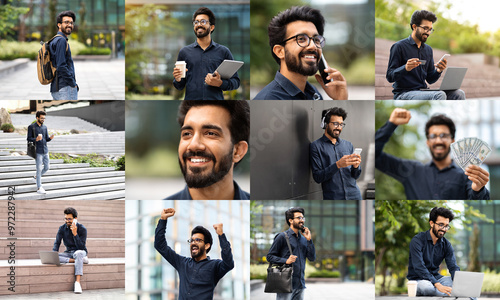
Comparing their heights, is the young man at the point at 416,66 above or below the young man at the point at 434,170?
above

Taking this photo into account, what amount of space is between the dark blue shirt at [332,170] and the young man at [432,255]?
0.89 metres

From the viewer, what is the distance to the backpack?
655cm

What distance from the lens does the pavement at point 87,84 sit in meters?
6.64

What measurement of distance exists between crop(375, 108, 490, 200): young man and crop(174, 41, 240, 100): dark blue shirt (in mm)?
1673

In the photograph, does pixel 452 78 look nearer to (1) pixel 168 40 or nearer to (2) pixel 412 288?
(2) pixel 412 288

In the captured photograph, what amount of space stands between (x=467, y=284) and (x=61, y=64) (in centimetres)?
469

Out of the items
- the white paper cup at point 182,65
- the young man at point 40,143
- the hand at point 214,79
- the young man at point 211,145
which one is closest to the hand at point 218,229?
the young man at point 211,145

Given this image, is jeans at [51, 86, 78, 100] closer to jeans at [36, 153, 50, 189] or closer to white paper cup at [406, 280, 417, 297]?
jeans at [36, 153, 50, 189]

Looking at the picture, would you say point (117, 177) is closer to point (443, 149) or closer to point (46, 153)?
point (46, 153)

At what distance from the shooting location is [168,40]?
6.55 meters

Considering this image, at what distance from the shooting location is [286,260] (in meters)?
6.44

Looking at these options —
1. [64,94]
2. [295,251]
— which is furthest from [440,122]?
[64,94]

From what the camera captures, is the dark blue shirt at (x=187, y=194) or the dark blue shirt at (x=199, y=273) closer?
the dark blue shirt at (x=199, y=273)

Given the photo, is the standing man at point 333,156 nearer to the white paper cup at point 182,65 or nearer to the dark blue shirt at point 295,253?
the dark blue shirt at point 295,253
